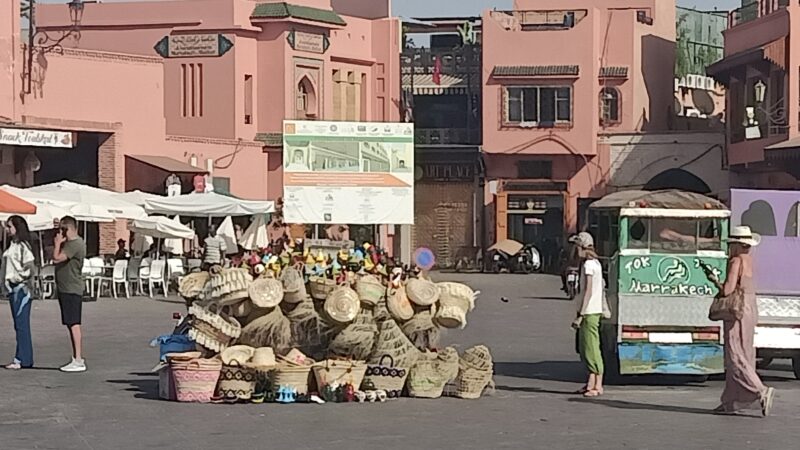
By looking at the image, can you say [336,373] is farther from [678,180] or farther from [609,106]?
[609,106]

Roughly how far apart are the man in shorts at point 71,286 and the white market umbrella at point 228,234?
18.9 metres

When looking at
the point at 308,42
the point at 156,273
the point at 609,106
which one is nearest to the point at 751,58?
the point at 609,106

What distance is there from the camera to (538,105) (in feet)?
186

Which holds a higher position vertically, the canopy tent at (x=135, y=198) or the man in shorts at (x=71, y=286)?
the canopy tent at (x=135, y=198)

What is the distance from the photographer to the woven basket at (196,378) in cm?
1438

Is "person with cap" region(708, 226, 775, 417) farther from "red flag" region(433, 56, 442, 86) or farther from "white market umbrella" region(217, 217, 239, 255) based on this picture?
"red flag" region(433, 56, 442, 86)

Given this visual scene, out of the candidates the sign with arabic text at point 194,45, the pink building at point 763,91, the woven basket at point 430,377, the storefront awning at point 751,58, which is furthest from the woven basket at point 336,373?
the sign with arabic text at point 194,45

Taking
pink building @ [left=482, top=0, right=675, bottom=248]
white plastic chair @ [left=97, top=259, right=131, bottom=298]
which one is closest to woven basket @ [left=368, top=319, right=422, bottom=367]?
white plastic chair @ [left=97, top=259, right=131, bottom=298]

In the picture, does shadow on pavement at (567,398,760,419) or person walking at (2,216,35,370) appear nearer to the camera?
shadow on pavement at (567,398,760,419)

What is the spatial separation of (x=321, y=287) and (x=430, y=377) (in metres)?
1.42

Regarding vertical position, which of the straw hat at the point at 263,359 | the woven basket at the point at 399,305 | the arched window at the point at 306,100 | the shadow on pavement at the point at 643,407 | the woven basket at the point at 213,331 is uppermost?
the arched window at the point at 306,100

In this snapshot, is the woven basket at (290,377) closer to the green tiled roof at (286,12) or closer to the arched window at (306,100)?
the green tiled roof at (286,12)

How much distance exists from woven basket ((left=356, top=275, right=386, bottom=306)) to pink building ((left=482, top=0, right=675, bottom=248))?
41493 mm

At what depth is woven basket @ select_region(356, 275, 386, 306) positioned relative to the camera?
15188mm
